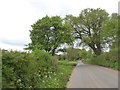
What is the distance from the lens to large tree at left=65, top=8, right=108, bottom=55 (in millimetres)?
73500

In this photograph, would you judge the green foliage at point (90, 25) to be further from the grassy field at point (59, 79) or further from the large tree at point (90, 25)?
the grassy field at point (59, 79)

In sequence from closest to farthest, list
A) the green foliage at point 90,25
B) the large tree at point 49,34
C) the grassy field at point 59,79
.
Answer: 1. the grassy field at point 59,79
2. the large tree at point 49,34
3. the green foliage at point 90,25

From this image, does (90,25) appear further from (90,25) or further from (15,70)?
(15,70)

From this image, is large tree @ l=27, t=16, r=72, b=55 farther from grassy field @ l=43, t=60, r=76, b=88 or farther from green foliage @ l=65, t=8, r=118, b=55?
grassy field @ l=43, t=60, r=76, b=88

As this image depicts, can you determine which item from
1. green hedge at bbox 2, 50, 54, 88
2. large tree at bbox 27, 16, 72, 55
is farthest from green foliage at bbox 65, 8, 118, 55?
green hedge at bbox 2, 50, 54, 88

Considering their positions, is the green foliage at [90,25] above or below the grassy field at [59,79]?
above

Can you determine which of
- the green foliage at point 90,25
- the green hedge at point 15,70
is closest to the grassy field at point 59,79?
the green hedge at point 15,70

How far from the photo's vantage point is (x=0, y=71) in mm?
9609

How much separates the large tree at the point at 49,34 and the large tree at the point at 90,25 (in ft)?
48.0

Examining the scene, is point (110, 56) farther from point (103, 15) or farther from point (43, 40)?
point (103, 15)

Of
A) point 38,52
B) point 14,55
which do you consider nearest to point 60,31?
point 38,52

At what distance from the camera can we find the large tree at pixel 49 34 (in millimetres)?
57250

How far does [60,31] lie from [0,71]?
4845 centimetres

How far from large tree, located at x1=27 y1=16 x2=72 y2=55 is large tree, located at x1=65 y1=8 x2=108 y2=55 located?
14625mm
